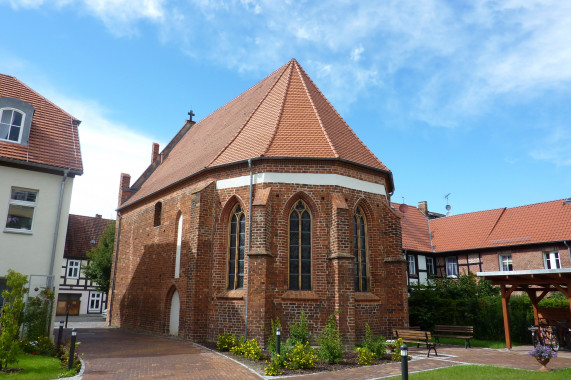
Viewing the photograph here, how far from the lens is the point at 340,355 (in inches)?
430

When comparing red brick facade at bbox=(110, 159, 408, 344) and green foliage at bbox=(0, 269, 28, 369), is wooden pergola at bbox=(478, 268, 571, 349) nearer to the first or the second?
red brick facade at bbox=(110, 159, 408, 344)

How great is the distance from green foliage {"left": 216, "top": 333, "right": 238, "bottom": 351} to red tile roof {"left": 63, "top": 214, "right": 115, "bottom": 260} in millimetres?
25794

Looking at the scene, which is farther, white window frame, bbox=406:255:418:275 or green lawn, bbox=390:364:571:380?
white window frame, bbox=406:255:418:275

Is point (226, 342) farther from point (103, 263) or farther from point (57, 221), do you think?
point (103, 263)

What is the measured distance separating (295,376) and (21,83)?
49.1 ft

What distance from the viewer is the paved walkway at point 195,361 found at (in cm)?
929

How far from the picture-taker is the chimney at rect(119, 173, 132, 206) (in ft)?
81.1

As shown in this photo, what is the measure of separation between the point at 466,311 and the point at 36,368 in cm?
1570

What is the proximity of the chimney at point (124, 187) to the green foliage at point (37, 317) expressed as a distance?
1324cm

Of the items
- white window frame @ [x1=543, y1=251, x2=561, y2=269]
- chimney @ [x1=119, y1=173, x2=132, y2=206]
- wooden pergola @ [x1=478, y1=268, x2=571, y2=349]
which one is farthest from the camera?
chimney @ [x1=119, y1=173, x2=132, y2=206]

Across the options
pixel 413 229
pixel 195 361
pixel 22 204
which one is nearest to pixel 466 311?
pixel 195 361

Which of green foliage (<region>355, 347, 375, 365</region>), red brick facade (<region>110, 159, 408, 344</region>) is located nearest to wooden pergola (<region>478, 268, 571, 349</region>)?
red brick facade (<region>110, 159, 408, 344</region>)

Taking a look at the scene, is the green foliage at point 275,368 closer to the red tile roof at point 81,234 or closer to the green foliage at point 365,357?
the green foliage at point 365,357

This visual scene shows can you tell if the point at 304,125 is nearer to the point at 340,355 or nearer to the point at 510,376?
the point at 340,355
